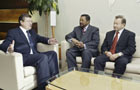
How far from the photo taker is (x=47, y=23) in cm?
430

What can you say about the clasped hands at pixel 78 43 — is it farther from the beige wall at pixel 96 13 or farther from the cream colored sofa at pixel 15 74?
the cream colored sofa at pixel 15 74

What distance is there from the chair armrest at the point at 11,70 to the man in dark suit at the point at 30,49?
0.13 meters

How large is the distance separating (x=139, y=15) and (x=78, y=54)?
4.40 ft

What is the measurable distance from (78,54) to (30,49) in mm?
875

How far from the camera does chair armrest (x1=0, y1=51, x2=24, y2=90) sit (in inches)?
87.0

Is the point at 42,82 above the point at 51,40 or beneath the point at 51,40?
beneath

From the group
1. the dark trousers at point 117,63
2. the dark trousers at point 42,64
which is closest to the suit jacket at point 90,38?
the dark trousers at point 117,63

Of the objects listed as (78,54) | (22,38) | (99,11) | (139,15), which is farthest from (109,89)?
(99,11)

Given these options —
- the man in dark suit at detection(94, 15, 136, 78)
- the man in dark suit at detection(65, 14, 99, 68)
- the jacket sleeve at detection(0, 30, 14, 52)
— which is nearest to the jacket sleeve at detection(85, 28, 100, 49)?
the man in dark suit at detection(65, 14, 99, 68)

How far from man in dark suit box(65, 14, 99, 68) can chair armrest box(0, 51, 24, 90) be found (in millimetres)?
962

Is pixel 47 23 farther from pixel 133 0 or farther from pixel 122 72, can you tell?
pixel 122 72

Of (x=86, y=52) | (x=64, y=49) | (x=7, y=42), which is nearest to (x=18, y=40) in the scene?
(x=7, y=42)

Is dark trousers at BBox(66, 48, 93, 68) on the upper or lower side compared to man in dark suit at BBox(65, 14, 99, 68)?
lower

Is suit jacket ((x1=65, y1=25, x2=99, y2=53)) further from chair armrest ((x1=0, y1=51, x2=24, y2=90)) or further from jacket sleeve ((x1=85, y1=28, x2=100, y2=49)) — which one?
chair armrest ((x1=0, y1=51, x2=24, y2=90))
